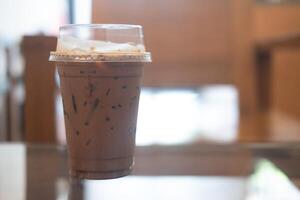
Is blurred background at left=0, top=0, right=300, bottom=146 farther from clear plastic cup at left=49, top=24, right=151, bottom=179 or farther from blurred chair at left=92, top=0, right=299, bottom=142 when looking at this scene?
clear plastic cup at left=49, top=24, right=151, bottom=179

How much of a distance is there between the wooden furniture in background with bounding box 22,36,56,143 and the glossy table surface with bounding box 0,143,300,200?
0.14 m

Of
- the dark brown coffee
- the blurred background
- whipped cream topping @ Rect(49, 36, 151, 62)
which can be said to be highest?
whipped cream topping @ Rect(49, 36, 151, 62)

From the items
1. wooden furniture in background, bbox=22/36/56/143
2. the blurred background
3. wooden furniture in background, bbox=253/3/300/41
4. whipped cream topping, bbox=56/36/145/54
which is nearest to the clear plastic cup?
whipped cream topping, bbox=56/36/145/54

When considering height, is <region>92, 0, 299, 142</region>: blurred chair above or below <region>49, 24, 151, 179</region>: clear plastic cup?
below

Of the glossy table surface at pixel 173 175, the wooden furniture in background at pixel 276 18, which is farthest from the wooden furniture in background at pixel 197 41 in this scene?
the glossy table surface at pixel 173 175

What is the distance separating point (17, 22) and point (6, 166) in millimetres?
4008

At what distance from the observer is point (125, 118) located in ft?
1.52

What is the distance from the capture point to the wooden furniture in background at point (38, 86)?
2.93 ft

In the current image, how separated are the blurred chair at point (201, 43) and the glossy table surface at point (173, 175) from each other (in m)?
1.22

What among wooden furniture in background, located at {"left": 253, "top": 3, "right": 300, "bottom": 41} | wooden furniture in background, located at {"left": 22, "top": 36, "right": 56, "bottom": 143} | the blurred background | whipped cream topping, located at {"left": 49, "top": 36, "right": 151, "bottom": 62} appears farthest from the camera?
wooden furniture in background, located at {"left": 253, "top": 3, "right": 300, "bottom": 41}

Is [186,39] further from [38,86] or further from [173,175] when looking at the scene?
[173,175]

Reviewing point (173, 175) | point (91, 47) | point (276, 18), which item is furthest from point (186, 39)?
point (91, 47)

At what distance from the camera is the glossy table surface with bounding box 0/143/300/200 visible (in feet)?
1.67

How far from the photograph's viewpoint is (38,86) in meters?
0.91
